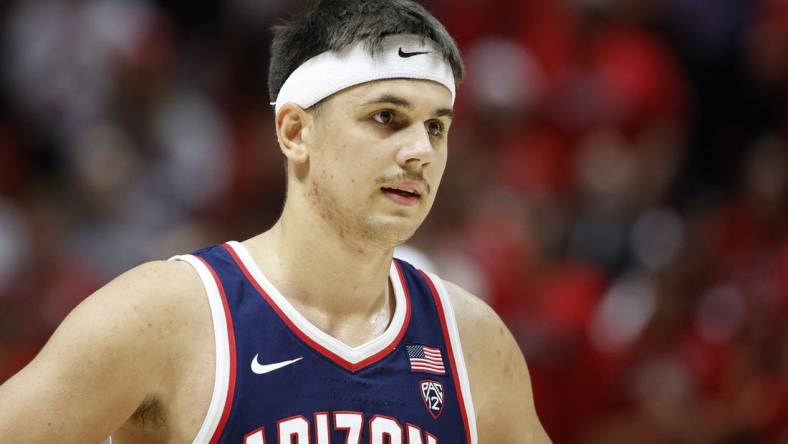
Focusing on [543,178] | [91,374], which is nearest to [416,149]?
[91,374]

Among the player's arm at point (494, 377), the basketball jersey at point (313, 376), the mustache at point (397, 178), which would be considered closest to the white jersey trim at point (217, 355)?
the basketball jersey at point (313, 376)

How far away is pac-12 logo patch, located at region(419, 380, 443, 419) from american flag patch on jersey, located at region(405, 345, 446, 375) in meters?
0.04

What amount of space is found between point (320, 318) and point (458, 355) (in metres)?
0.45

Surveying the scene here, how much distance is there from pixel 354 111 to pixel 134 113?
5183 mm

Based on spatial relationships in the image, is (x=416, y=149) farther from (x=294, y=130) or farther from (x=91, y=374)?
(x=91, y=374)

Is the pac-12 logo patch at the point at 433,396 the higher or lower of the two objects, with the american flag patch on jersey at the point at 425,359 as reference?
lower

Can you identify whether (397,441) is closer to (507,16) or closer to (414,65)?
(414,65)

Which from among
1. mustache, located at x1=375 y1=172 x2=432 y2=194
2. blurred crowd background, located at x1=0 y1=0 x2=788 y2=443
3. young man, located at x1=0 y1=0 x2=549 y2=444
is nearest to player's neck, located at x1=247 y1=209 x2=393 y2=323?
young man, located at x1=0 y1=0 x2=549 y2=444

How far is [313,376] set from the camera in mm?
3393

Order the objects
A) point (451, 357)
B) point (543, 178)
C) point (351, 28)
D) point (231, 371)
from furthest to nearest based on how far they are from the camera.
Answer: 1. point (543, 178)
2. point (451, 357)
3. point (351, 28)
4. point (231, 371)

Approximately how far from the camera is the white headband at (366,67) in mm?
3443

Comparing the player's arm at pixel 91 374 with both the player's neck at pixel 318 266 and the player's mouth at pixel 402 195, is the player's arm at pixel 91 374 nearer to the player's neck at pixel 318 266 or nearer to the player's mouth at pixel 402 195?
the player's neck at pixel 318 266

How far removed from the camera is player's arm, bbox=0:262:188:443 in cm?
300

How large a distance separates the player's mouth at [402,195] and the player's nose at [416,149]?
3.0 inches
